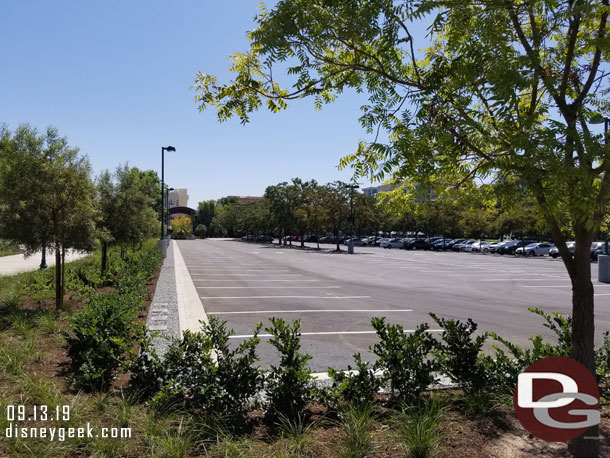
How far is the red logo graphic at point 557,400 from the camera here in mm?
3481

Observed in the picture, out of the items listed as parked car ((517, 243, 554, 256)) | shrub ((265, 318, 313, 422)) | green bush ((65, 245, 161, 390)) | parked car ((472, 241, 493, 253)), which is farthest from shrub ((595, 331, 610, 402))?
parked car ((472, 241, 493, 253))

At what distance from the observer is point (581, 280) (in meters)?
3.65

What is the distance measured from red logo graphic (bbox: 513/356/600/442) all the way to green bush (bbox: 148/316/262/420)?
244cm

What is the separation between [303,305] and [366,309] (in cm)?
182

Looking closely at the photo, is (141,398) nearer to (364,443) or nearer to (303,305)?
(364,443)

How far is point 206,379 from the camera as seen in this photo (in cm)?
427

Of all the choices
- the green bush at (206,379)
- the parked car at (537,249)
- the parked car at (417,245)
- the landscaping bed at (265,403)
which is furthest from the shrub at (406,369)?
the parked car at (417,245)

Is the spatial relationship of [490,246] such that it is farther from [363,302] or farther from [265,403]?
[265,403]

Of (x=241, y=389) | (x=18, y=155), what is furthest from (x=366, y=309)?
(x=18, y=155)

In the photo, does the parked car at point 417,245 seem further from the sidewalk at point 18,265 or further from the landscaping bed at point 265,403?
the landscaping bed at point 265,403

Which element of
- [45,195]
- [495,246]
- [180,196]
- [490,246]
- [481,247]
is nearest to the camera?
[45,195]

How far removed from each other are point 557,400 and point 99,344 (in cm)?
468

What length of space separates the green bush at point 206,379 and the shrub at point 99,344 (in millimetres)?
396

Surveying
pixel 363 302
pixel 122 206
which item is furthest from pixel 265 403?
pixel 122 206
